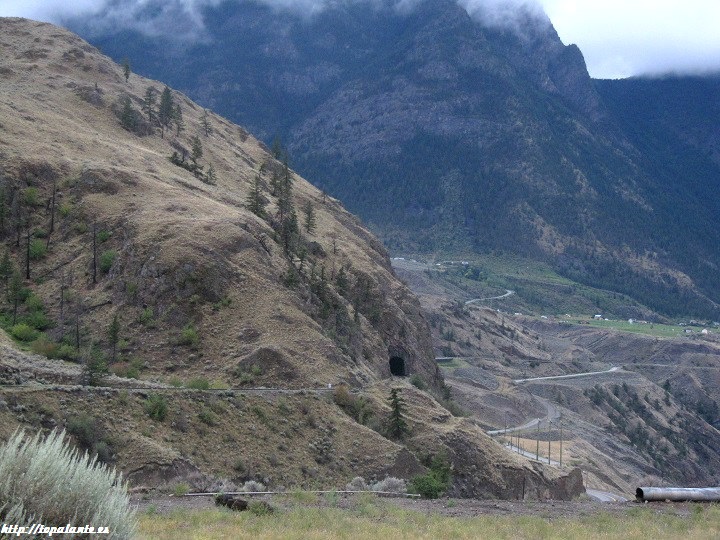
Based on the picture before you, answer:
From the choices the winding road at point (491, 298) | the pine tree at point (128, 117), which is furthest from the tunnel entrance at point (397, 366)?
the winding road at point (491, 298)

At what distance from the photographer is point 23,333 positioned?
39250 mm

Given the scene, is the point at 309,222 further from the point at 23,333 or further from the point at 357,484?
the point at 357,484

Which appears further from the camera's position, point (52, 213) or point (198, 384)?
point (52, 213)

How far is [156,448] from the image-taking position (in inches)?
1065

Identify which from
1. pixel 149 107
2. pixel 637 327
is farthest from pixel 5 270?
pixel 637 327

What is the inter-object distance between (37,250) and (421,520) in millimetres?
34226

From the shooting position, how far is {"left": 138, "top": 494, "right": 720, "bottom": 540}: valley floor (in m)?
16.8

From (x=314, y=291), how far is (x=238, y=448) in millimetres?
21405

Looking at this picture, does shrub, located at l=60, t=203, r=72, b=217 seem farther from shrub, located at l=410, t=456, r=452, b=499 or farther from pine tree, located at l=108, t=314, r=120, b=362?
shrub, located at l=410, t=456, r=452, b=499

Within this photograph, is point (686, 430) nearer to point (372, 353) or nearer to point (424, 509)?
point (372, 353)

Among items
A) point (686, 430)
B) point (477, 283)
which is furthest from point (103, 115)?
point (477, 283)

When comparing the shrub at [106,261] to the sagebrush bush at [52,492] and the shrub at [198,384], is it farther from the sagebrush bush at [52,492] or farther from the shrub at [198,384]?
the sagebrush bush at [52,492]

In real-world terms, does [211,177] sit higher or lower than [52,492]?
higher

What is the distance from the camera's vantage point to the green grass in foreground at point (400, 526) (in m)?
16.5
